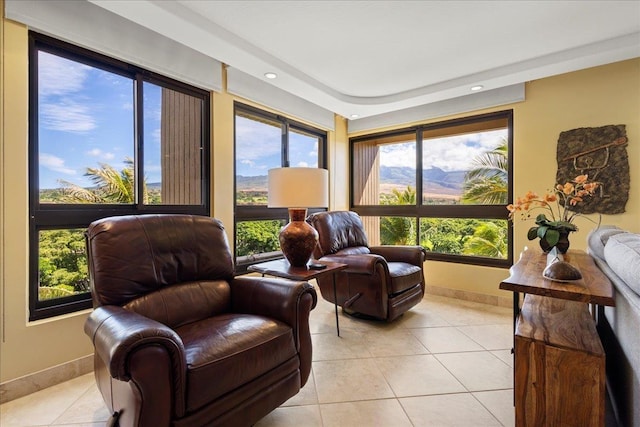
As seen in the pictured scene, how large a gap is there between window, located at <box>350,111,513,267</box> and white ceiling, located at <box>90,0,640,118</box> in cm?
75

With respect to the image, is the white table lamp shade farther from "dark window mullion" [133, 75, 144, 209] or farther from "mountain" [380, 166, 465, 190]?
"mountain" [380, 166, 465, 190]

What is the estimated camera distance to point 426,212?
3982 mm

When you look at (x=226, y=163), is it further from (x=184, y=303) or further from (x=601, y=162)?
(x=601, y=162)

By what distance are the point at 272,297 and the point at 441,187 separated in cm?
296

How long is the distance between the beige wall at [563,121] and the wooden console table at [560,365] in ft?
6.56

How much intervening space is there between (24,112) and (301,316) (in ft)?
6.54

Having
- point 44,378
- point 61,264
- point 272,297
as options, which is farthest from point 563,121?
point 44,378

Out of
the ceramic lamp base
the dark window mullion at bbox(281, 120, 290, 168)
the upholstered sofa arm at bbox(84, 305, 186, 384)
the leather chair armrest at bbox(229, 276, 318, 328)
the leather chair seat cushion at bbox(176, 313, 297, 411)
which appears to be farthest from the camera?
the dark window mullion at bbox(281, 120, 290, 168)

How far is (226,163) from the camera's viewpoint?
297cm

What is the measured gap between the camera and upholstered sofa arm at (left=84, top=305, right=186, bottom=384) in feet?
3.45

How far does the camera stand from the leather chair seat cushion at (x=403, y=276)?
2771 millimetres

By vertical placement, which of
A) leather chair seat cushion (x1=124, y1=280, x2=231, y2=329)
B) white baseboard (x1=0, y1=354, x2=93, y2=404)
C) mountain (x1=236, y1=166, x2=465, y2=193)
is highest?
mountain (x1=236, y1=166, x2=465, y2=193)

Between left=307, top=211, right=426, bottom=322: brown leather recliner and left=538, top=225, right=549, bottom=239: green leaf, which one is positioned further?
left=307, top=211, right=426, bottom=322: brown leather recliner

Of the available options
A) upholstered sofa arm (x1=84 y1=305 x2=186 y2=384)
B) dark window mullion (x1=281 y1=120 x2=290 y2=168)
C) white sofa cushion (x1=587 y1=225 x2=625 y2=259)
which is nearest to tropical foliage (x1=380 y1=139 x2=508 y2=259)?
white sofa cushion (x1=587 y1=225 x2=625 y2=259)
